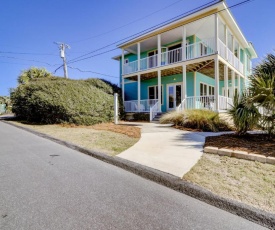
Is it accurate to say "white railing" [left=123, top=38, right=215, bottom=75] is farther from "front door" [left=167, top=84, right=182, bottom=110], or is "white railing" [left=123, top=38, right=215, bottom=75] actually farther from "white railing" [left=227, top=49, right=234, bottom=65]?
"front door" [left=167, top=84, right=182, bottom=110]

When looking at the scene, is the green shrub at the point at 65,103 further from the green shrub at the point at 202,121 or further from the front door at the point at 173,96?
the front door at the point at 173,96

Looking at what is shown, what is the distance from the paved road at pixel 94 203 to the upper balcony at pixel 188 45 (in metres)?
11.2

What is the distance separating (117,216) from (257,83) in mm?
5742

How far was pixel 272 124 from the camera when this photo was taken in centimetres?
593

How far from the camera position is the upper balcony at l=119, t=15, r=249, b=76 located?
13242 mm

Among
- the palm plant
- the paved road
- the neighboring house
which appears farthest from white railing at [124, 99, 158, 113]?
the paved road

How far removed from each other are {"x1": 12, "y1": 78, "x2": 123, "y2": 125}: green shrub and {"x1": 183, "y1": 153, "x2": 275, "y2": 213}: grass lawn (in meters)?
9.43

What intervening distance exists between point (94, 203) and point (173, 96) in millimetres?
15292

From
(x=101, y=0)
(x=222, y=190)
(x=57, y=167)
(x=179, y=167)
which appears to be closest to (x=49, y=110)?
(x=101, y=0)

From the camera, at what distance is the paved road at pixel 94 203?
224 centimetres

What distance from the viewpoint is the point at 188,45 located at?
13.2 m

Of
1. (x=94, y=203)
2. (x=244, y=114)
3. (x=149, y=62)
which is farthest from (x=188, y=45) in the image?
(x=94, y=203)

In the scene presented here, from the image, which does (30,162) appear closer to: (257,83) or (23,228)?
(23,228)

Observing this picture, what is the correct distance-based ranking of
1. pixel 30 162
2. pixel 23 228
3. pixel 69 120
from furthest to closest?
pixel 69 120 < pixel 30 162 < pixel 23 228
